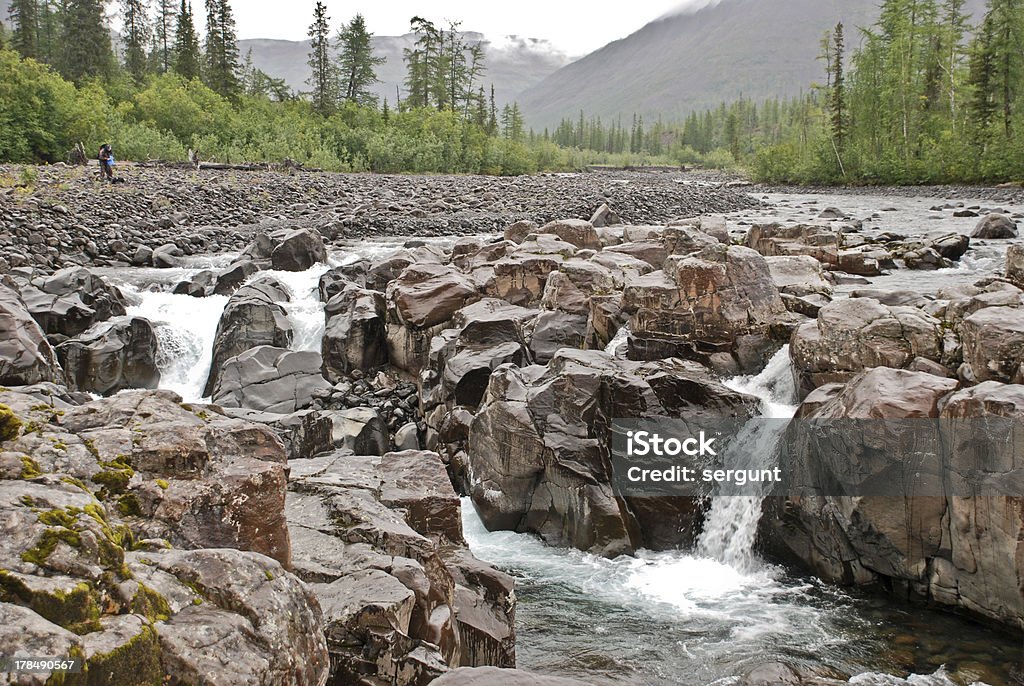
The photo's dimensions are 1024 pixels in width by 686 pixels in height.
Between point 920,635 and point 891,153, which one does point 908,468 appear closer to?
point 920,635

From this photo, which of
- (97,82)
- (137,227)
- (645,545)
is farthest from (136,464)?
(97,82)

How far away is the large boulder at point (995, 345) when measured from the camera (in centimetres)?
968

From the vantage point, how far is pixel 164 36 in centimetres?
7800

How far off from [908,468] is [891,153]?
167ft

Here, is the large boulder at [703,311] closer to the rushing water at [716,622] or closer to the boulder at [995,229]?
the rushing water at [716,622]

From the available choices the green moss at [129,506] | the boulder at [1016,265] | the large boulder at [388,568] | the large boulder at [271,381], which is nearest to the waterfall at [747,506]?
the large boulder at [388,568]

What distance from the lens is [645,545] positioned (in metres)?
11.6

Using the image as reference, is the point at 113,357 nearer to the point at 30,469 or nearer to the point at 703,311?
the point at 703,311

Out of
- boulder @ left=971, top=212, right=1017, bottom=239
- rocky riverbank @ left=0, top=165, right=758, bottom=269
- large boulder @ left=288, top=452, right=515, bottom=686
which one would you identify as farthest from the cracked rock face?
boulder @ left=971, top=212, right=1017, bottom=239

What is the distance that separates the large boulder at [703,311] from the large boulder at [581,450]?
1.09 metres

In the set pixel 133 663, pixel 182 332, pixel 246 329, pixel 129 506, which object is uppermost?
pixel 129 506

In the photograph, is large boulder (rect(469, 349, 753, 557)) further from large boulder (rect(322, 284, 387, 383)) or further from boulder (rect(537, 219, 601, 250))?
boulder (rect(537, 219, 601, 250))

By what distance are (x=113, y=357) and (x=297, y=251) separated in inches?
286

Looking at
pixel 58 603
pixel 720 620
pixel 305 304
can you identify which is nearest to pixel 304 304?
pixel 305 304
